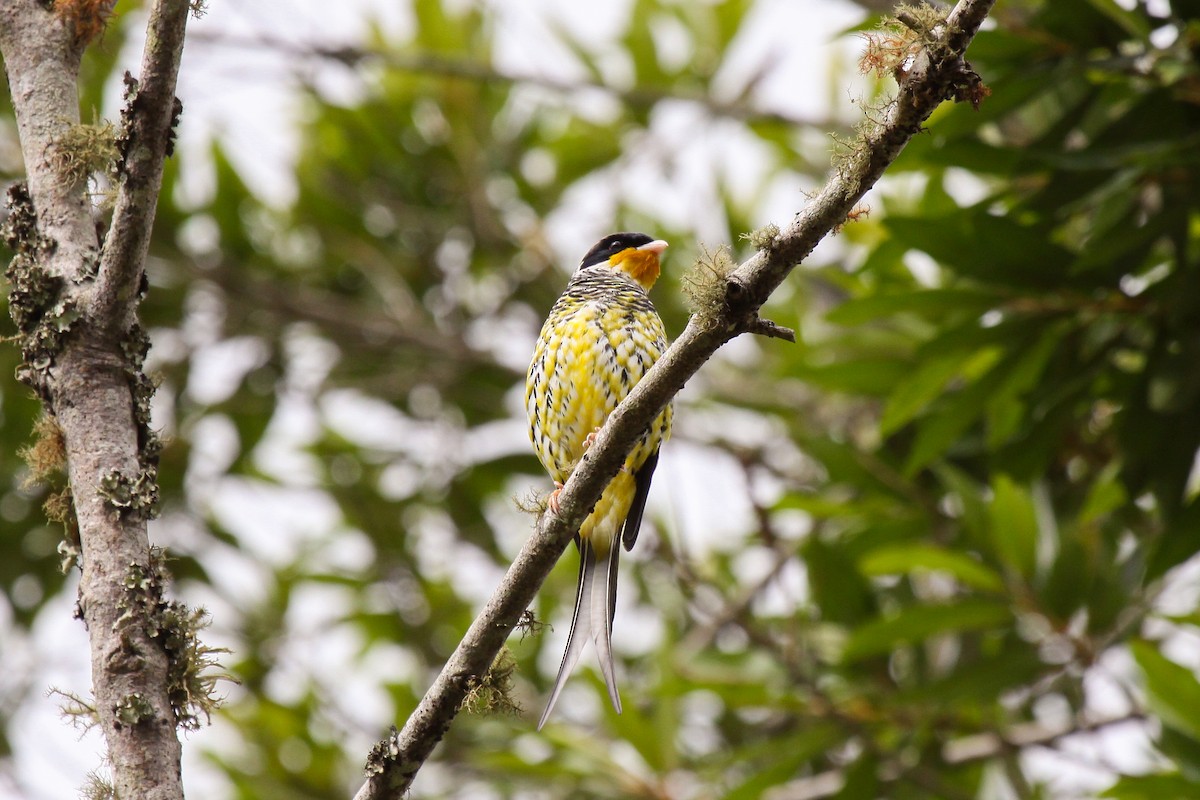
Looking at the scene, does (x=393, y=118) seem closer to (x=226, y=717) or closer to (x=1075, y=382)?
(x=226, y=717)

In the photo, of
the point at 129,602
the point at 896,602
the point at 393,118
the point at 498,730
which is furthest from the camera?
the point at 393,118

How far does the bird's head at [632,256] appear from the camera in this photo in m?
4.47

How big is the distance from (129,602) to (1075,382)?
112 inches

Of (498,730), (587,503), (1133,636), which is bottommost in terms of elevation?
(587,503)

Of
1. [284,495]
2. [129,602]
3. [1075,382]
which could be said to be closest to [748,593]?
[1075,382]

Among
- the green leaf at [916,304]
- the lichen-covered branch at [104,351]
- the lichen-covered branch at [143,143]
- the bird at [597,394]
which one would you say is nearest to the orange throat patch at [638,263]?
the bird at [597,394]

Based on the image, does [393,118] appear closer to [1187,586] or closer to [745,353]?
[745,353]

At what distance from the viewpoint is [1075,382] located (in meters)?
3.87

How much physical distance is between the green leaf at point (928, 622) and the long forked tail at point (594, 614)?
118 centimetres

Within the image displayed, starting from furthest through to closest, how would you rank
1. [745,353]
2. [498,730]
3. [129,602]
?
1. [745,353]
2. [498,730]
3. [129,602]

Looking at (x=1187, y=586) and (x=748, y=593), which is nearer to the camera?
(x=1187, y=586)

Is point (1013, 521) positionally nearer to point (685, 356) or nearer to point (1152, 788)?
point (1152, 788)

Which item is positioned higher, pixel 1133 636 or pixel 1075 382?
pixel 1075 382

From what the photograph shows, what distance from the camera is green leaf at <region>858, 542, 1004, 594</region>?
4.11 m
